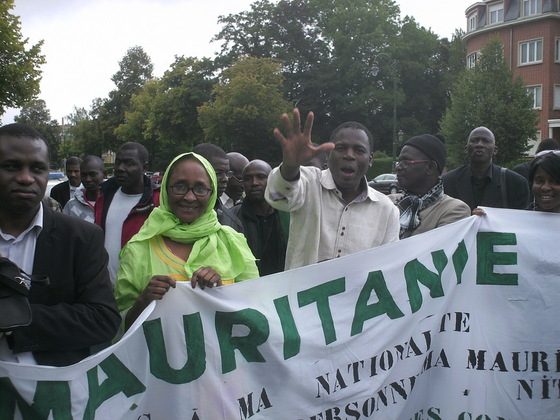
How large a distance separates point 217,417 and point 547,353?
6.30ft

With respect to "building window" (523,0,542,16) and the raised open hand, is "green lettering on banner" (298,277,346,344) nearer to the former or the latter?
the raised open hand

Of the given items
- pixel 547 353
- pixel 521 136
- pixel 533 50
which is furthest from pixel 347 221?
pixel 533 50

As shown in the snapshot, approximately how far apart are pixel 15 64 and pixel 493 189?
1611cm

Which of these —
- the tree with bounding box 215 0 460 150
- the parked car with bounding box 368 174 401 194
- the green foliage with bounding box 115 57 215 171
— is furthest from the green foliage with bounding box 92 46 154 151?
the parked car with bounding box 368 174 401 194

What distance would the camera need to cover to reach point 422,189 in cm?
377

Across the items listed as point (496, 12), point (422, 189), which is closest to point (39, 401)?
point (422, 189)

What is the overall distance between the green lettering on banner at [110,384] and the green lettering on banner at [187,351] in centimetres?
11

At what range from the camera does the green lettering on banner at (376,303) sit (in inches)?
117

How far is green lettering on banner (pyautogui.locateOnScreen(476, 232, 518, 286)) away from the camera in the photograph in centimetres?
325

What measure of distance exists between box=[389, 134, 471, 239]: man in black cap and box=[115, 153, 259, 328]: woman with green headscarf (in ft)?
4.05

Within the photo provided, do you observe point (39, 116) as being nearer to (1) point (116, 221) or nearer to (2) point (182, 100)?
(2) point (182, 100)

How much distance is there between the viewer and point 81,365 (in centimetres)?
217

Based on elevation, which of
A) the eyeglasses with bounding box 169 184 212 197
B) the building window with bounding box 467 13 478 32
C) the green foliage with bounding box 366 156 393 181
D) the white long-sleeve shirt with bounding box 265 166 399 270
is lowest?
the white long-sleeve shirt with bounding box 265 166 399 270

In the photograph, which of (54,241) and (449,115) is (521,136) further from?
(54,241)
